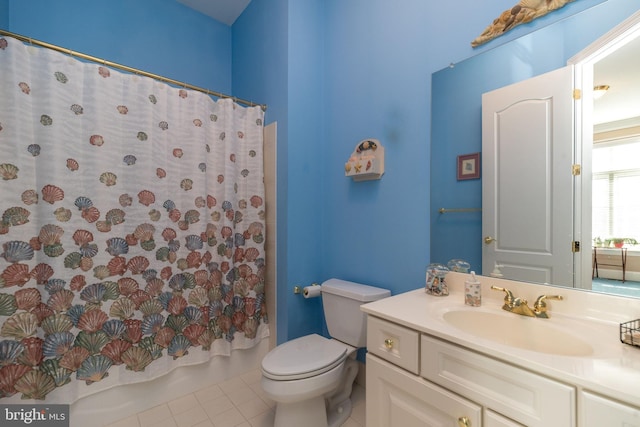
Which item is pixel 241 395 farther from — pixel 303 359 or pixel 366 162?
pixel 366 162

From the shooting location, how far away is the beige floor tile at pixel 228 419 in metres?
1.39

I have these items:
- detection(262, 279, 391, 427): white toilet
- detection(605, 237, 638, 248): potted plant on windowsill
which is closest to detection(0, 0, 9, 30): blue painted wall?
detection(262, 279, 391, 427): white toilet

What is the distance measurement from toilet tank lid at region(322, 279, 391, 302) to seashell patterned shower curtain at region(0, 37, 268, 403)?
572 millimetres

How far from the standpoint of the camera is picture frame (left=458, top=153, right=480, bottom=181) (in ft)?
3.93

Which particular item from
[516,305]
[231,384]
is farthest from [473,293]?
[231,384]

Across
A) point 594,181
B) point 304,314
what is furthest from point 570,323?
point 304,314

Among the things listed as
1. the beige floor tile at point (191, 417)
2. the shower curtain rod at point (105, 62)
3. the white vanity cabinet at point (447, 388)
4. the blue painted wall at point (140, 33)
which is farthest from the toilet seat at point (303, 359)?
the blue painted wall at point (140, 33)

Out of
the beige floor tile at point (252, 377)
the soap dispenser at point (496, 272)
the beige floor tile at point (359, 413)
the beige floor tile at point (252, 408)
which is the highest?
the soap dispenser at point (496, 272)

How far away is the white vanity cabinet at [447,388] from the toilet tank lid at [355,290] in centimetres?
40

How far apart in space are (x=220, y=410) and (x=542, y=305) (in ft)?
5.45

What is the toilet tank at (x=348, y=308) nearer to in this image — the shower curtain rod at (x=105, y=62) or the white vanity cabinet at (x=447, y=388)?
the white vanity cabinet at (x=447, y=388)

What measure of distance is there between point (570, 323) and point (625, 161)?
0.55m

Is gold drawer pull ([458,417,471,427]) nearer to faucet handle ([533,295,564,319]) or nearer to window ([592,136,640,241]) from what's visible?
faucet handle ([533,295,564,319])

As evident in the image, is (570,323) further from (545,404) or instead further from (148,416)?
(148,416)
